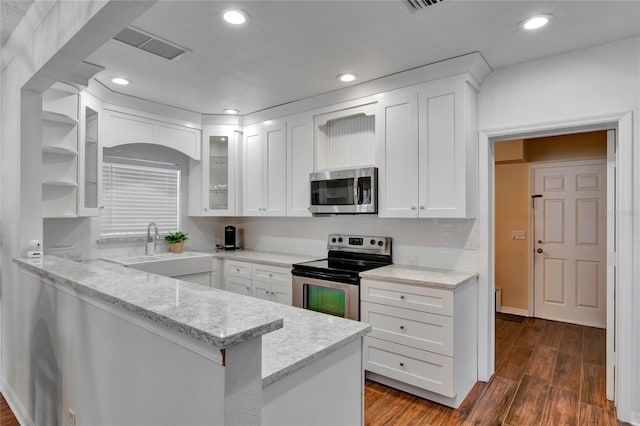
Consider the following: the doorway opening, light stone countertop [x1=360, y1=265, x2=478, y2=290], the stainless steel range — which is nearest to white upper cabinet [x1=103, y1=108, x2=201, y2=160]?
the stainless steel range

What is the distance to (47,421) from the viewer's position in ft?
6.34

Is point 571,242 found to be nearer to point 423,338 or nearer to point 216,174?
point 423,338

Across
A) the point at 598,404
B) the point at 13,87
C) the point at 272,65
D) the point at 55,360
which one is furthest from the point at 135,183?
the point at 598,404

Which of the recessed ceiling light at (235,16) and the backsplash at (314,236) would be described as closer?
the recessed ceiling light at (235,16)

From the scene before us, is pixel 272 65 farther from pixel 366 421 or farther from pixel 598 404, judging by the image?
pixel 598 404

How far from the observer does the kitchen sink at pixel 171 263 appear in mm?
3453

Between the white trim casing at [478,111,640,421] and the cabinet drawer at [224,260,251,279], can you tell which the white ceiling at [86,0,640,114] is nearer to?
the white trim casing at [478,111,640,421]

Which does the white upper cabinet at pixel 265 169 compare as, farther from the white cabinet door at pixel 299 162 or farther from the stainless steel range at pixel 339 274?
the stainless steel range at pixel 339 274

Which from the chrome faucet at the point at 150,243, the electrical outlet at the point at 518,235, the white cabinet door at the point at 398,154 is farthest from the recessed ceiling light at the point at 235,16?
the electrical outlet at the point at 518,235

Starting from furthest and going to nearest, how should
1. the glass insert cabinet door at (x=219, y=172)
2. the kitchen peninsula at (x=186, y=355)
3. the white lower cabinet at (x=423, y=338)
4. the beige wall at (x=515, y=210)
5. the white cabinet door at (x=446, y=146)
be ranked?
the beige wall at (x=515, y=210) → the glass insert cabinet door at (x=219, y=172) → the white cabinet door at (x=446, y=146) → the white lower cabinet at (x=423, y=338) → the kitchen peninsula at (x=186, y=355)

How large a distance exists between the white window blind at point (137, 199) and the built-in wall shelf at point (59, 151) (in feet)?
2.79

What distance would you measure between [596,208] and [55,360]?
541cm

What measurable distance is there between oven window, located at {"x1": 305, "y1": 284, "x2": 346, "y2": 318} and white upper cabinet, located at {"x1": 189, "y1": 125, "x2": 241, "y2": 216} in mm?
1639

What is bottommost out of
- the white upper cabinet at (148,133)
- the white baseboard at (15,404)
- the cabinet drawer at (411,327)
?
the white baseboard at (15,404)
